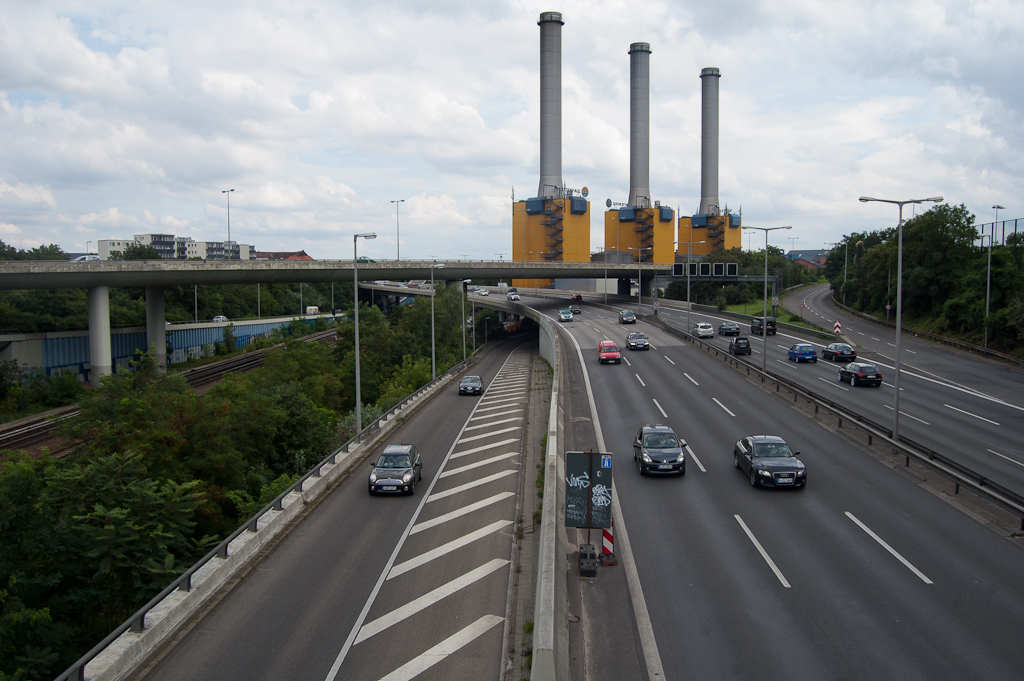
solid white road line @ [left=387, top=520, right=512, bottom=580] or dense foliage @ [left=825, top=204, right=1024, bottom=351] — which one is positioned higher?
dense foliage @ [left=825, top=204, right=1024, bottom=351]

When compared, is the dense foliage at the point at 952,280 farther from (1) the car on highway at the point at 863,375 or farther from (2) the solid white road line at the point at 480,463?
(2) the solid white road line at the point at 480,463

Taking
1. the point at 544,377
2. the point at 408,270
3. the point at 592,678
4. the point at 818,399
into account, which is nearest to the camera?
the point at 592,678

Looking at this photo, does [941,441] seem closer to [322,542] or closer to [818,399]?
[818,399]

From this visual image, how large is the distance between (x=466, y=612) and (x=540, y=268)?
79.1m

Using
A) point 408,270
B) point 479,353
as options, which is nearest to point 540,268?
point 479,353

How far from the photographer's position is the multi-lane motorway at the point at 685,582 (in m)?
11.4

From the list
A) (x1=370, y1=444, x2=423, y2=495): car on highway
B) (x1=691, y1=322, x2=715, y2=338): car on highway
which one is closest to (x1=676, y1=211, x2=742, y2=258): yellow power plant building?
(x1=691, y1=322, x2=715, y2=338): car on highway

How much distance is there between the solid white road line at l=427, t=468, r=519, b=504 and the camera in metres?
22.0

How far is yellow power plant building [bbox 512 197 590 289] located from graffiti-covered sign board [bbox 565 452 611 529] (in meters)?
108

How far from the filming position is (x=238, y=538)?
16.8 meters

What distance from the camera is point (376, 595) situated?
14.3 metres

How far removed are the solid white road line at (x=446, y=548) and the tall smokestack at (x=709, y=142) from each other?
123 m

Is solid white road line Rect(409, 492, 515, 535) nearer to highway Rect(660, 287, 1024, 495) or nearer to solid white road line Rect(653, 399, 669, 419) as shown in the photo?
solid white road line Rect(653, 399, 669, 419)

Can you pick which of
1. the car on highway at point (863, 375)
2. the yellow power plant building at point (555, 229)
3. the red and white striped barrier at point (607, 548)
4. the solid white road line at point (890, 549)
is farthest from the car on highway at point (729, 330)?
the yellow power plant building at point (555, 229)
